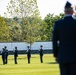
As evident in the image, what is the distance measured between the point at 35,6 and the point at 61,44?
217 ft

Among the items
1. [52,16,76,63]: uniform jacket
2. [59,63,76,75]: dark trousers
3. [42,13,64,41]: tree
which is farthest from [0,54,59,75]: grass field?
[42,13,64,41]: tree

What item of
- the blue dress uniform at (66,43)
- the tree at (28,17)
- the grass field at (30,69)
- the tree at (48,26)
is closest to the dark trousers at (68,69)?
the blue dress uniform at (66,43)

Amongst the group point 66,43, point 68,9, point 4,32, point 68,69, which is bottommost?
point 68,69

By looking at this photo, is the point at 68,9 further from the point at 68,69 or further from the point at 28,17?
the point at 28,17

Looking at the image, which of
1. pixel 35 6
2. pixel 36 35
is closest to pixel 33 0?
pixel 35 6

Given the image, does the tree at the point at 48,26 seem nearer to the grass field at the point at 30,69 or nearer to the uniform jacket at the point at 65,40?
the grass field at the point at 30,69

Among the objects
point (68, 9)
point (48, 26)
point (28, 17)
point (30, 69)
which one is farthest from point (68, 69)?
point (48, 26)

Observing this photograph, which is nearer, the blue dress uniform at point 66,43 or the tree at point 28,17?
the blue dress uniform at point 66,43

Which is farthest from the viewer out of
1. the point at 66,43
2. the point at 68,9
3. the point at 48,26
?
the point at 48,26

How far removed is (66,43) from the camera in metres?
9.11

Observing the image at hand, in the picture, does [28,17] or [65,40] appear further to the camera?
[28,17]

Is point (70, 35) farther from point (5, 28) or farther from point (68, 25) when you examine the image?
point (5, 28)

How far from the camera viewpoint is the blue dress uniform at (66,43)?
29.4 ft

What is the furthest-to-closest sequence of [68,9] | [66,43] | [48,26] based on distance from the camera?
[48,26] < [66,43] < [68,9]
